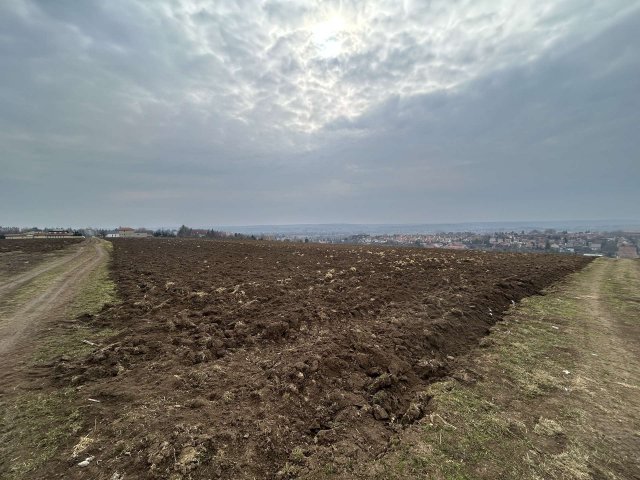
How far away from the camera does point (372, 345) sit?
7.03m

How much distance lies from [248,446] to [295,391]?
1382mm

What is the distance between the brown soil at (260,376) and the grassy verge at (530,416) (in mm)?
496

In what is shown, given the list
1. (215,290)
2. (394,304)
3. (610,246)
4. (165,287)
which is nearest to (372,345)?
(394,304)

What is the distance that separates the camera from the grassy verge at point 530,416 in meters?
3.87

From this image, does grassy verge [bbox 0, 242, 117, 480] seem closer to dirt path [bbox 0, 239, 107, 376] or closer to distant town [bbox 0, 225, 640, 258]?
dirt path [bbox 0, 239, 107, 376]

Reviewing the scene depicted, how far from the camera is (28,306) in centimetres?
1058

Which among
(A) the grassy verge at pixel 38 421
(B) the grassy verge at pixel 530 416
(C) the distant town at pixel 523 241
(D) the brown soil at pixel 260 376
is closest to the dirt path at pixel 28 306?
(A) the grassy verge at pixel 38 421

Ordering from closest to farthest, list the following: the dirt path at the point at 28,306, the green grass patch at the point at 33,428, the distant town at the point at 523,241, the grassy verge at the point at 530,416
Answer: the green grass patch at the point at 33,428, the grassy verge at the point at 530,416, the dirt path at the point at 28,306, the distant town at the point at 523,241

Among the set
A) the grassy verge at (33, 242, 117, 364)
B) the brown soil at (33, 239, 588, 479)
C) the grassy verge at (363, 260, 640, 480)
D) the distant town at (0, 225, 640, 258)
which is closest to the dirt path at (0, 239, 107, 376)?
the grassy verge at (33, 242, 117, 364)

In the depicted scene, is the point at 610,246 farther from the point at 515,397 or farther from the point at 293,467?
the point at 293,467

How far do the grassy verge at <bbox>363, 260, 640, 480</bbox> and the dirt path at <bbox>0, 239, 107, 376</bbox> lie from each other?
8.09 metres

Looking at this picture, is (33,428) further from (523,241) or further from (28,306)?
(523,241)

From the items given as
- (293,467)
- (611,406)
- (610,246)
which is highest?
(293,467)

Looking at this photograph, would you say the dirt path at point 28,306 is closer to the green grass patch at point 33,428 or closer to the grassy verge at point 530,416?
the green grass patch at point 33,428
